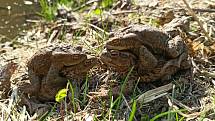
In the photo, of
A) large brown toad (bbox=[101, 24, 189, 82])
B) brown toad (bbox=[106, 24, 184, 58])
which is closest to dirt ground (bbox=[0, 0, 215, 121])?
large brown toad (bbox=[101, 24, 189, 82])

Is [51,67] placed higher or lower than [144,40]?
lower

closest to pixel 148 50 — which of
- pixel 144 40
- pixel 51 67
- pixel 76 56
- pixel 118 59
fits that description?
pixel 144 40

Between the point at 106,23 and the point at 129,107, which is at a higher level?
the point at 106,23

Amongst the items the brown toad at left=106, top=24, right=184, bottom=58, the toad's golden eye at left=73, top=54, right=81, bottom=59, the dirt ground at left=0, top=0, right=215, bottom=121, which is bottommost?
the dirt ground at left=0, top=0, right=215, bottom=121

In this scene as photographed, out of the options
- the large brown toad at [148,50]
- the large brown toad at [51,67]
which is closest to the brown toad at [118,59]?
the large brown toad at [148,50]

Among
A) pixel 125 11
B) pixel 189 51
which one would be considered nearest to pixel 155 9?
pixel 125 11

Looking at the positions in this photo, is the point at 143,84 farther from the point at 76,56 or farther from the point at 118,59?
the point at 76,56

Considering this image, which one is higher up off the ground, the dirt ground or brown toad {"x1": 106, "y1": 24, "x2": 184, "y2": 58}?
brown toad {"x1": 106, "y1": 24, "x2": 184, "y2": 58}

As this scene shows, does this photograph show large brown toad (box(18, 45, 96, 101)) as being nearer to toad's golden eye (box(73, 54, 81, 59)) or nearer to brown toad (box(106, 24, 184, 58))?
toad's golden eye (box(73, 54, 81, 59))

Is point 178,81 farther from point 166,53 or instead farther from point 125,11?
point 125,11

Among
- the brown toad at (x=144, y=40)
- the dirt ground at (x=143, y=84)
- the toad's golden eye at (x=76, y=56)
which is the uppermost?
the brown toad at (x=144, y=40)

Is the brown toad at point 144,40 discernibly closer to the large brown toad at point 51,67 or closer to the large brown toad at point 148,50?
the large brown toad at point 148,50
